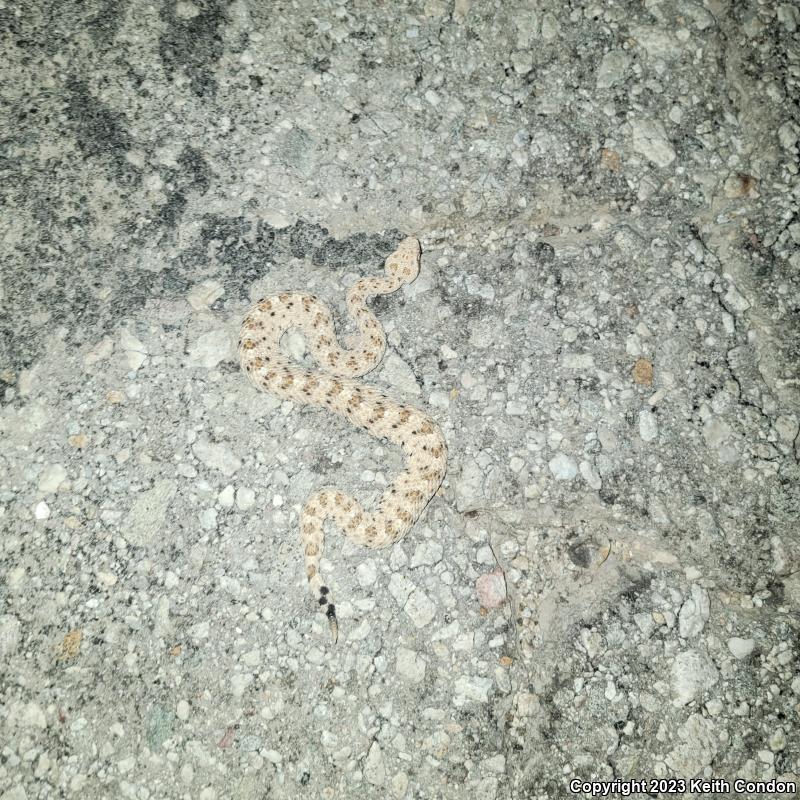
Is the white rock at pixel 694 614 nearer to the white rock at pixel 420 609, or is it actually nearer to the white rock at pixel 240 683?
the white rock at pixel 420 609

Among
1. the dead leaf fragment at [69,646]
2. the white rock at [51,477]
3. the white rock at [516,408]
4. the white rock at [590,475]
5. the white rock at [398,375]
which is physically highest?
the white rock at [516,408]

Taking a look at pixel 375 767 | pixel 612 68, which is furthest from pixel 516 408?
pixel 612 68

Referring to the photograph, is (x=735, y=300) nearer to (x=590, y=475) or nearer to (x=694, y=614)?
(x=590, y=475)

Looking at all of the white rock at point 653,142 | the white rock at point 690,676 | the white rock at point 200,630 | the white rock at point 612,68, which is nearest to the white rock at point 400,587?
the white rock at point 200,630

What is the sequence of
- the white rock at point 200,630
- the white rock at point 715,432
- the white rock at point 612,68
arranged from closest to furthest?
the white rock at point 200,630, the white rock at point 715,432, the white rock at point 612,68

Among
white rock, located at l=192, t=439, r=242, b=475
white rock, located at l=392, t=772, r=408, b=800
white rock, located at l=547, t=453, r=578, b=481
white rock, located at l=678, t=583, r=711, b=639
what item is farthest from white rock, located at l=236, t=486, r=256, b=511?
white rock, located at l=678, t=583, r=711, b=639

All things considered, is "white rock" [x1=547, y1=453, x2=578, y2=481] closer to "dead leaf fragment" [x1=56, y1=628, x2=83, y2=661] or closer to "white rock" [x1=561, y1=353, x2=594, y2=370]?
"white rock" [x1=561, y1=353, x2=594, y2=370]
